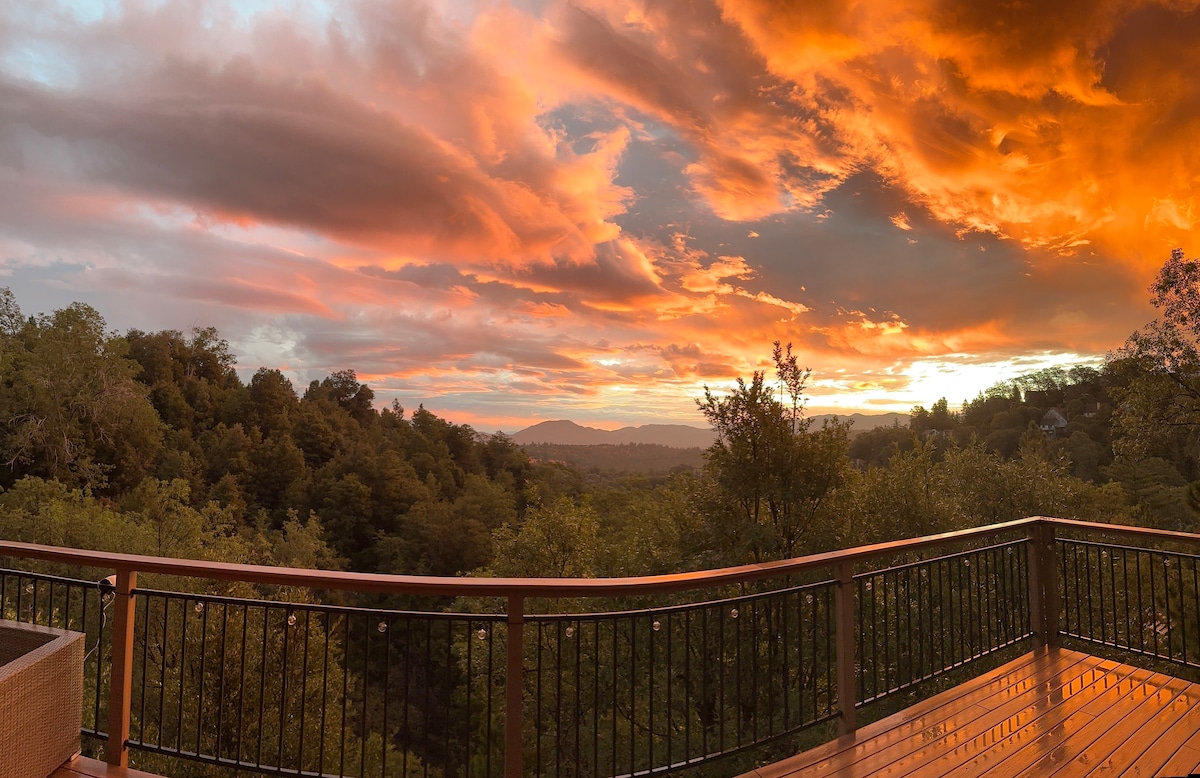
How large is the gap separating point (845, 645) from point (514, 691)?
1890mm

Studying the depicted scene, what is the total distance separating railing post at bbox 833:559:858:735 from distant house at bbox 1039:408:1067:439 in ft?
88.3

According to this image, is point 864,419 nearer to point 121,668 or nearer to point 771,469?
point 771,469

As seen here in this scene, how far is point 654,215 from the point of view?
57.4 feet

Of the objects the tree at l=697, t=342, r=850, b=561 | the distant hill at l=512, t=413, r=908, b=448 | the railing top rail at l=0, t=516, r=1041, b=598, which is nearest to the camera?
the railing top rail at l=0, t=516, r=1041, b=598

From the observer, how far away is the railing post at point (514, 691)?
7.30 feet

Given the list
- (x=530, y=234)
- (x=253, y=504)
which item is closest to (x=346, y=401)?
(x=253, y=504)

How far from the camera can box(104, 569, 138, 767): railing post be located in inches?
98.0

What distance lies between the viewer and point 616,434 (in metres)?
50.0

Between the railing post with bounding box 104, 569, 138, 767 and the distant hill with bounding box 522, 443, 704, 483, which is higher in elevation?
the railing post with bounding box 104, 569, 138, 767

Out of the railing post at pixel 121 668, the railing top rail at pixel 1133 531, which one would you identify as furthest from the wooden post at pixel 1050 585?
the railing post at pixel 121 668

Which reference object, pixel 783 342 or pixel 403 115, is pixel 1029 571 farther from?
pixel 403 115

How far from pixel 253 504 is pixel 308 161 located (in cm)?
2969

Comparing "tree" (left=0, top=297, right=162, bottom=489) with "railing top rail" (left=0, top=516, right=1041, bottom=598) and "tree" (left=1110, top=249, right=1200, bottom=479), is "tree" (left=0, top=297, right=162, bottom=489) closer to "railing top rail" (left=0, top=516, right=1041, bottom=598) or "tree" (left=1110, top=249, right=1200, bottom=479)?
"railing top rail" (left=0, top=516, right=1041, bottom=598)

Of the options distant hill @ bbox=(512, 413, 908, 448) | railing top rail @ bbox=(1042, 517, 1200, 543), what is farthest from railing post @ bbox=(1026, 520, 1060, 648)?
distant hill @ bbox=(512, 413, 908, 448)
